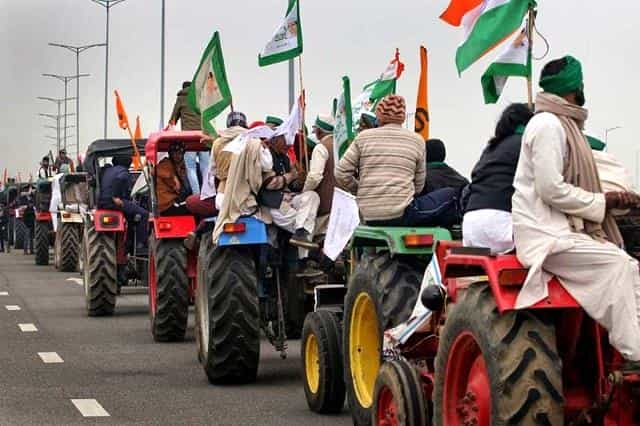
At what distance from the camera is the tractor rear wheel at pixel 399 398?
8898 mm

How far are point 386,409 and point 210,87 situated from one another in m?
10.6

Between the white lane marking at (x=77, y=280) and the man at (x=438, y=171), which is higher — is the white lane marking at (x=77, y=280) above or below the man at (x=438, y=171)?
below

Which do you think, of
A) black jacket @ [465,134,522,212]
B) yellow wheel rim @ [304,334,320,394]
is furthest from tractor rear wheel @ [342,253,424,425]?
black jacket @ [465,134,522,212]

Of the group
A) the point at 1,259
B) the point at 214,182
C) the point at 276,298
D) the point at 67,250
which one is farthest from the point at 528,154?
the point at 1,259

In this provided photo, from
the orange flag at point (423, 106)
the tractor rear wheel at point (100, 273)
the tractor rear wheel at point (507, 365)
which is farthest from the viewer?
the tractor rear wheel at point (100, 273)

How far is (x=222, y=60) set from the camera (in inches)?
768

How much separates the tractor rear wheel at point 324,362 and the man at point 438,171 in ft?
3.91

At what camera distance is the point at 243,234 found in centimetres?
1406

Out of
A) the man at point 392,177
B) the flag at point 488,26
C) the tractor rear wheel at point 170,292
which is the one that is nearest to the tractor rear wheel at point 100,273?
the tractor rear wheel at point 170,292

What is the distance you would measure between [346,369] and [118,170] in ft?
42.2

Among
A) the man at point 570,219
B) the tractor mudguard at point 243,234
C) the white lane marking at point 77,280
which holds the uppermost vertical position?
the man at point 570,219

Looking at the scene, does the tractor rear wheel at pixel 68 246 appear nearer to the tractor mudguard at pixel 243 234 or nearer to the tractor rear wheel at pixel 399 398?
the tractor mudguard at pixel 243 234

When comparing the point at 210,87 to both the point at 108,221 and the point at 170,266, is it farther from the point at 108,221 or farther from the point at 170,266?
the point at 108,221

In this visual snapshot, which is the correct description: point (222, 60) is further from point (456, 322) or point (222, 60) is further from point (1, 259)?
point (1, 259)
